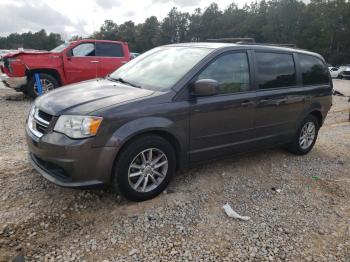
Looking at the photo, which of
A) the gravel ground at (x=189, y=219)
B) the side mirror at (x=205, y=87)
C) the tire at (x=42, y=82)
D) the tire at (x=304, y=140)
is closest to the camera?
the gravel ground at (x=189, y=219)

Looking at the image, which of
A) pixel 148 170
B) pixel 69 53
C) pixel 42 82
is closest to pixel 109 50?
pixel 69 53

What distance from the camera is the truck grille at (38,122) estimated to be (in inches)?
124

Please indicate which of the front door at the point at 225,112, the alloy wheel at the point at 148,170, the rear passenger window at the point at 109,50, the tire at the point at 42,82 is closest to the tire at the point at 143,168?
the alloy wheel at the point at 148,170

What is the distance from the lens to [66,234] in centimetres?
287

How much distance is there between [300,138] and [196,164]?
2.36 meters

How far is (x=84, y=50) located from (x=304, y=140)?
7.06 m

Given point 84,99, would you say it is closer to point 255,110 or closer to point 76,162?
point 76,162

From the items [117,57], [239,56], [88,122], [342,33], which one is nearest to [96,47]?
[117,57]

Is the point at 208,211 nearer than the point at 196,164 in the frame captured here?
Yes

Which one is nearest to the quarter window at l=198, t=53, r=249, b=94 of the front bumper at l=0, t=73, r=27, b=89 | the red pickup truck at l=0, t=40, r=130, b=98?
the red pickup truck at l=0, t=40, r=130, b=98

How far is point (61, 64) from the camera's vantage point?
9070 millimetres

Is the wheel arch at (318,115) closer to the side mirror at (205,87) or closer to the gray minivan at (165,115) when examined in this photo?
the gray minivan at (165,115)

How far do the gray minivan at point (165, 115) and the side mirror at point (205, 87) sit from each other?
1 centimetres

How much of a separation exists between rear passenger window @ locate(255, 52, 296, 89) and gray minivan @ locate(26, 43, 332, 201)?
0.05 feet
